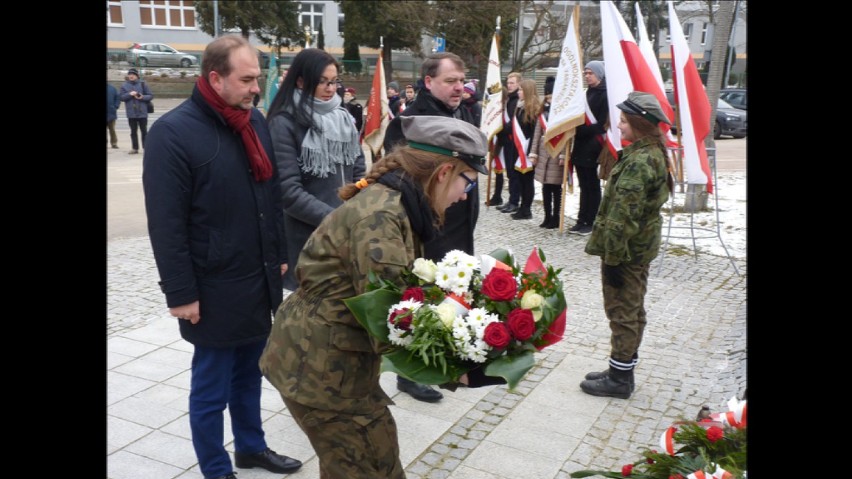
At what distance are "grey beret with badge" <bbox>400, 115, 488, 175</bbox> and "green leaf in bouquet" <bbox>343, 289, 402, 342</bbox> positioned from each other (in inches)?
21.8

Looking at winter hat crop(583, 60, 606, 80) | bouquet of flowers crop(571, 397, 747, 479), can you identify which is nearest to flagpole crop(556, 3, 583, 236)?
winter hat crop(583, 60, 606, 80)

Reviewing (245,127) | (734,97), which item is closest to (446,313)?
(245,127)

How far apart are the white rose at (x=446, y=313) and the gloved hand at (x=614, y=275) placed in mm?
2604

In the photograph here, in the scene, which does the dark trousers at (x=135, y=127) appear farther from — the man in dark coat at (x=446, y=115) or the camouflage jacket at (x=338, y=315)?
the camouflage jacket at (x=338, y=315)

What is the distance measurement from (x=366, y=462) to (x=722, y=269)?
680 centimetres

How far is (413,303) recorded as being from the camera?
2232 millimetres

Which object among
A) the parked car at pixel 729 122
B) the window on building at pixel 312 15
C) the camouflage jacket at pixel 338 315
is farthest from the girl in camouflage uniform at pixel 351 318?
the window on building at pixel 312 15

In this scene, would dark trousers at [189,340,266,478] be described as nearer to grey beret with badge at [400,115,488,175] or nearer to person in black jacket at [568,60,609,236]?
grey beret with badge at [400,115,488,175]

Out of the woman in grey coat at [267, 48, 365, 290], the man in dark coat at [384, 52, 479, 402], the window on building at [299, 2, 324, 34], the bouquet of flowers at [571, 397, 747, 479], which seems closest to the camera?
the bouquet of flowers at [571, 397, 747, 479]

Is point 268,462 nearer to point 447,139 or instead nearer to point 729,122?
point 447,139

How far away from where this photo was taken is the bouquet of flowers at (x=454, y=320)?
87.7 inches

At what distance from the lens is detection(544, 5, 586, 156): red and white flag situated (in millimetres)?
9469
